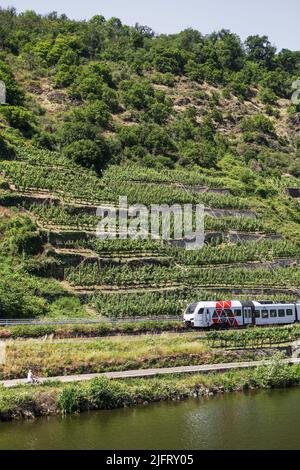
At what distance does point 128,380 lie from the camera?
107 ft

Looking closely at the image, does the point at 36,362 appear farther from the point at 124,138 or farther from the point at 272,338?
the point at 124,138

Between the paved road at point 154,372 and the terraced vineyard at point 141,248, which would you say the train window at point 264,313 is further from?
the paved road at point 154,372

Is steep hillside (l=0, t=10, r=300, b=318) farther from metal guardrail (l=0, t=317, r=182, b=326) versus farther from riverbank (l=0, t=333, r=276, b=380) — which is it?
riverbank (l=0, t=333, r=276, b=380)

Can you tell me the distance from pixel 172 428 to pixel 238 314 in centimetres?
1659

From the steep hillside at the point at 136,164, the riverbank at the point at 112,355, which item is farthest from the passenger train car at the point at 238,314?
the steep hillside at the point at 136,164

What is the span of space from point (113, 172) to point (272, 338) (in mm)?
27602

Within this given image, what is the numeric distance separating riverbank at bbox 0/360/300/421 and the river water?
22.3 inches

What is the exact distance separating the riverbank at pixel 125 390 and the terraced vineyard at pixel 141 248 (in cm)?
958

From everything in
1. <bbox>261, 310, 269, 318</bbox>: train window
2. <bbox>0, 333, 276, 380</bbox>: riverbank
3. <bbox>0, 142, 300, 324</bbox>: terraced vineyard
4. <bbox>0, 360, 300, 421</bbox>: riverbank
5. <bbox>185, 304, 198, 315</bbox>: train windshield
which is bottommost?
<bbox>0, 360, 300, 421</bbox>: riverbank

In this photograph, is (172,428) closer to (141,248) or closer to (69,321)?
(69,321)

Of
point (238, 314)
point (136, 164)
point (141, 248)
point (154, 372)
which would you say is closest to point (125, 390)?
point (154, 372)

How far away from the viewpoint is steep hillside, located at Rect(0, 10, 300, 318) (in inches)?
1783

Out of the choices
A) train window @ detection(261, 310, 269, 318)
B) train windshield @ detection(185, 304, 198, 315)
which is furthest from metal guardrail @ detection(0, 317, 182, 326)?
train window @ detection(261, 310, 269, 318)

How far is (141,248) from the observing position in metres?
49.6
